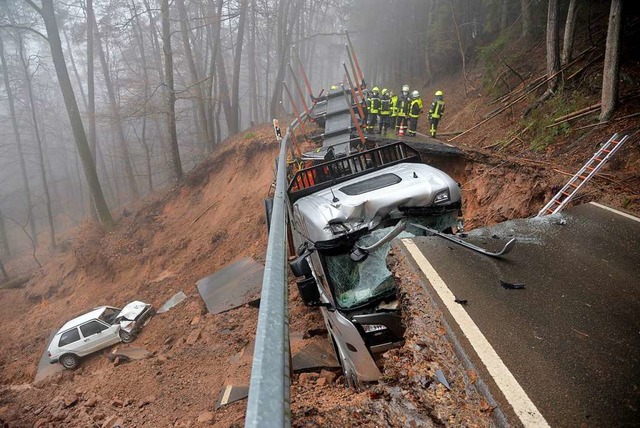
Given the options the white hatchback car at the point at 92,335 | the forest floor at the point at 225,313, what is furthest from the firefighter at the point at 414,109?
the white hatchback car at the point at 92,335

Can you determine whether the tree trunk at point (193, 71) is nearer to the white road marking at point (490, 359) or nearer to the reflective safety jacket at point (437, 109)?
the reflective safety jacket at point (437, 109)

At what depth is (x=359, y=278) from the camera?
12.6 ft

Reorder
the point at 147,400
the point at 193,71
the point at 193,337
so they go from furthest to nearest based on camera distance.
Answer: the point at 193,71 < the point at 193,337 < the point at 147,400

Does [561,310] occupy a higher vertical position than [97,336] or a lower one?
higher

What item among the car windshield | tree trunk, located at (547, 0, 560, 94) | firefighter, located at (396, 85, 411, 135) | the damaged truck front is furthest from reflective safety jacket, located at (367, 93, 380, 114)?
the car windshield

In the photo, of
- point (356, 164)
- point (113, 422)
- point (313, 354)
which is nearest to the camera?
point (313, 354)

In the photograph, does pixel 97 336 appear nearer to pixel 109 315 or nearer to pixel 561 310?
pixel 109 315

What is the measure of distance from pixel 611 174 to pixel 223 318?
7.60 meters

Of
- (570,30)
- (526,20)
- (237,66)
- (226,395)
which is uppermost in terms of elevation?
(237,66)

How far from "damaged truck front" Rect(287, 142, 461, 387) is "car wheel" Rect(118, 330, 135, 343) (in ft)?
22.2

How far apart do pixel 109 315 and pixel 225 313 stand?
5.38 meters

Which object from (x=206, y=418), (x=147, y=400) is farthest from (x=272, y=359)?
(x=147, y=400)

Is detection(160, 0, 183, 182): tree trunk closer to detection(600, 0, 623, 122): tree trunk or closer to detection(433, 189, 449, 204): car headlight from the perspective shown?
detection(433, 189, 449, 204): car headlight

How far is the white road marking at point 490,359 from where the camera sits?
2027 millimetres
